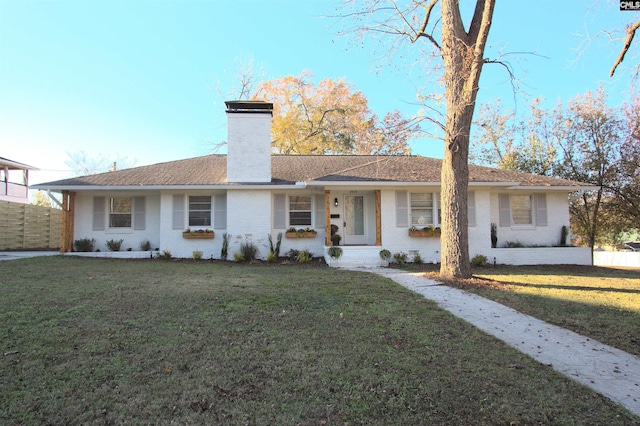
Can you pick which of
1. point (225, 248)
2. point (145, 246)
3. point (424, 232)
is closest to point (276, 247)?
point (225, 248)

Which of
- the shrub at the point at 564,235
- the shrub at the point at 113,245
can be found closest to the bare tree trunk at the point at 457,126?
the shrub at the point at 564,235

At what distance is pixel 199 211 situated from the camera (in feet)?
42.8

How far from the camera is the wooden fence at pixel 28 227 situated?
50.1ft

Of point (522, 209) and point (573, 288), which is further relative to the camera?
point (522, 209)

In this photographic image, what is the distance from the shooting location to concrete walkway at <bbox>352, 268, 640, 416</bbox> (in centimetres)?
319

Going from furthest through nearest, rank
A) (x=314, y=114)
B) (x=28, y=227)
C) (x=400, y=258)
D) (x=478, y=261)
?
(x=314, y=114)
(x=28, y=227)
(x=400, y=258)
(x=478, y=261)

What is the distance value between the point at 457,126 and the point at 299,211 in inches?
260

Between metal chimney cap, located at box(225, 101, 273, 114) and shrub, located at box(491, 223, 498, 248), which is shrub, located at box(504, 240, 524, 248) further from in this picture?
metal chimney cap, located at box(225, 101, 273, 114)

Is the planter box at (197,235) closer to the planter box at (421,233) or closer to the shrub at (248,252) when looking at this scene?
the shrub at (248,252)

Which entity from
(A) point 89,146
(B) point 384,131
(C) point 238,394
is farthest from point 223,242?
(A) point 89,146

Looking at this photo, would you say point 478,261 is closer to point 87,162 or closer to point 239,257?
point 239,257

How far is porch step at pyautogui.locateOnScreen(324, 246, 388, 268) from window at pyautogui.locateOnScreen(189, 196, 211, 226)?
4705 millimetres

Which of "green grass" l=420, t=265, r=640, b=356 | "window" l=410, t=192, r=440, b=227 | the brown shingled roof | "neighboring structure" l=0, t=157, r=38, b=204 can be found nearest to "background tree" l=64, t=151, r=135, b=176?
"neighboring structure" l=0, t=157, r=38, b=204

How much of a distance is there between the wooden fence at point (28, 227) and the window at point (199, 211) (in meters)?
8.83
